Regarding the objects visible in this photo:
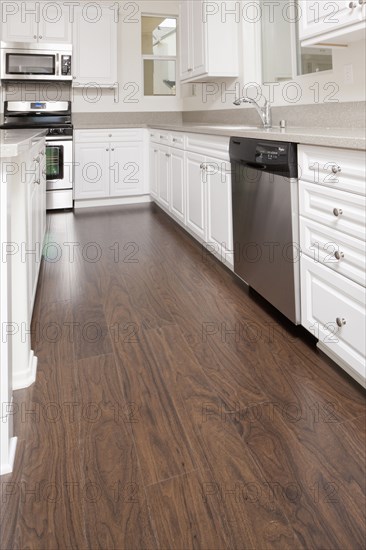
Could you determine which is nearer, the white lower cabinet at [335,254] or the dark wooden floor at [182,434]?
the dark wooden floor at [182,434]

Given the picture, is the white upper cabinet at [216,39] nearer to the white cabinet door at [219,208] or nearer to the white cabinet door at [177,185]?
the white cabinet door at [177,185]

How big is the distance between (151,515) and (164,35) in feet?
19.2

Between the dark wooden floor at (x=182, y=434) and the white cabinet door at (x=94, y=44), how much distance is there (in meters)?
3.55

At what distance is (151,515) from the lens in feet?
3.52

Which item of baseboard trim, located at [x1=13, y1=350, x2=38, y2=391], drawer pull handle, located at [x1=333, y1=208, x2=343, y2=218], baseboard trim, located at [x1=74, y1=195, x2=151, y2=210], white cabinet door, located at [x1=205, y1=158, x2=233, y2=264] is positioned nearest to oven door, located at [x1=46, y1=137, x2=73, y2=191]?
baseboard trim, located at [x1=74, y1=195, x2=151, y2=210]

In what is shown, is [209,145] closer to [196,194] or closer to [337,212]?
[196,194]

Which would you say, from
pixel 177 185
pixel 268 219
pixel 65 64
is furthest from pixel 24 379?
pixel 65 64

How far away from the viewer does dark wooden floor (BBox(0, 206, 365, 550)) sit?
3.42 feet

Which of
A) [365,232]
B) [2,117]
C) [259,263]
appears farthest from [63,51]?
[365,232]

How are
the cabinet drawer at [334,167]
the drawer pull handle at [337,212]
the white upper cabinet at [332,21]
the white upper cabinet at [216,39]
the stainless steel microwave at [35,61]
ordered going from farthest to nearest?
the stainless steel microwave at [35,61] → the white upper cabinet at [216,39] → the white upper cabinet at [332,21] → the drawer pull handle at [337,212] → the cabinet drawer at [334,167]

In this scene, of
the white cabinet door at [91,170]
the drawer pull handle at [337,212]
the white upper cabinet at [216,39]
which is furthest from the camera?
the white cabinet door at [91,170]

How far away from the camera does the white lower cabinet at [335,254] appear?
4.83 feet

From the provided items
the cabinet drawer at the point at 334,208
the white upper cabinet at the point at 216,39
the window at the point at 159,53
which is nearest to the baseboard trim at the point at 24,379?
the cabinet drawer at the point at 334,208

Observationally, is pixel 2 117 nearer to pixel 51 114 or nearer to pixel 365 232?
pixel 51 114
